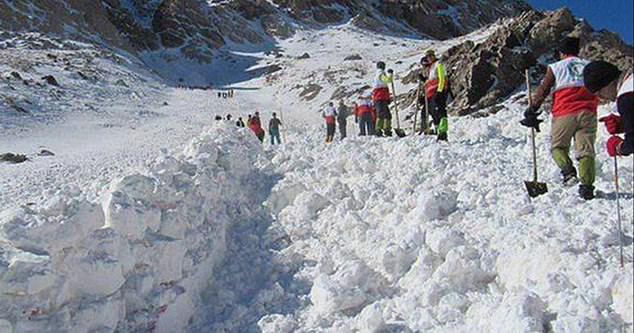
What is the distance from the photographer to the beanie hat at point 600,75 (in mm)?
3725

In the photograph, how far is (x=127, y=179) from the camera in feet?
21.4

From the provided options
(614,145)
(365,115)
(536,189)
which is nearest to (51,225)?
(536,189)

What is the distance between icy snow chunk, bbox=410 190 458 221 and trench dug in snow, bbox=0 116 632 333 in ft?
0.07

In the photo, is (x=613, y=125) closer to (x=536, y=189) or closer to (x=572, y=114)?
(x=572, y=114)

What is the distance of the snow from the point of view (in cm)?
→ 446

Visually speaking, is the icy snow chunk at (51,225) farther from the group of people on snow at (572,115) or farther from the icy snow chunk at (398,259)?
the group of people on snow at (572,115)

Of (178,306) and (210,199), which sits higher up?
(210,199)

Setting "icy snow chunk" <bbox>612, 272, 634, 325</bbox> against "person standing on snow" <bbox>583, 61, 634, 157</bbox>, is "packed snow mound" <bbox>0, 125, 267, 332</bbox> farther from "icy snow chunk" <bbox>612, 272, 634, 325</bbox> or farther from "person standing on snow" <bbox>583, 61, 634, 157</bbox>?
"person standing on snow" <bbox>583, 61, 634, 157</bbox>

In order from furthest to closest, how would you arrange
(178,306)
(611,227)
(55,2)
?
(55,2)
(178,306)
(611,227)

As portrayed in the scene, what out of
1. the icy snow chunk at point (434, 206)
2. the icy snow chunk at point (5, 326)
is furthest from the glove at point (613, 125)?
the icy snow chunk at point (5, 326)

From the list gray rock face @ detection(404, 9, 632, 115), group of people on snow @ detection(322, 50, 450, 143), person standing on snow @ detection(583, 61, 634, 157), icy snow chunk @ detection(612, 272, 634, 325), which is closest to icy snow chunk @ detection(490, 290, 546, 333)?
icy snow chunk @ detection(612, 272, 634, 325)

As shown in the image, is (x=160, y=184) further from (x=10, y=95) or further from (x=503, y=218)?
(x=10, y=95)

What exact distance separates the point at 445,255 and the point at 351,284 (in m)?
0.88

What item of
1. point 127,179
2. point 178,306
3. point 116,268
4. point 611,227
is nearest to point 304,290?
point 178,306
